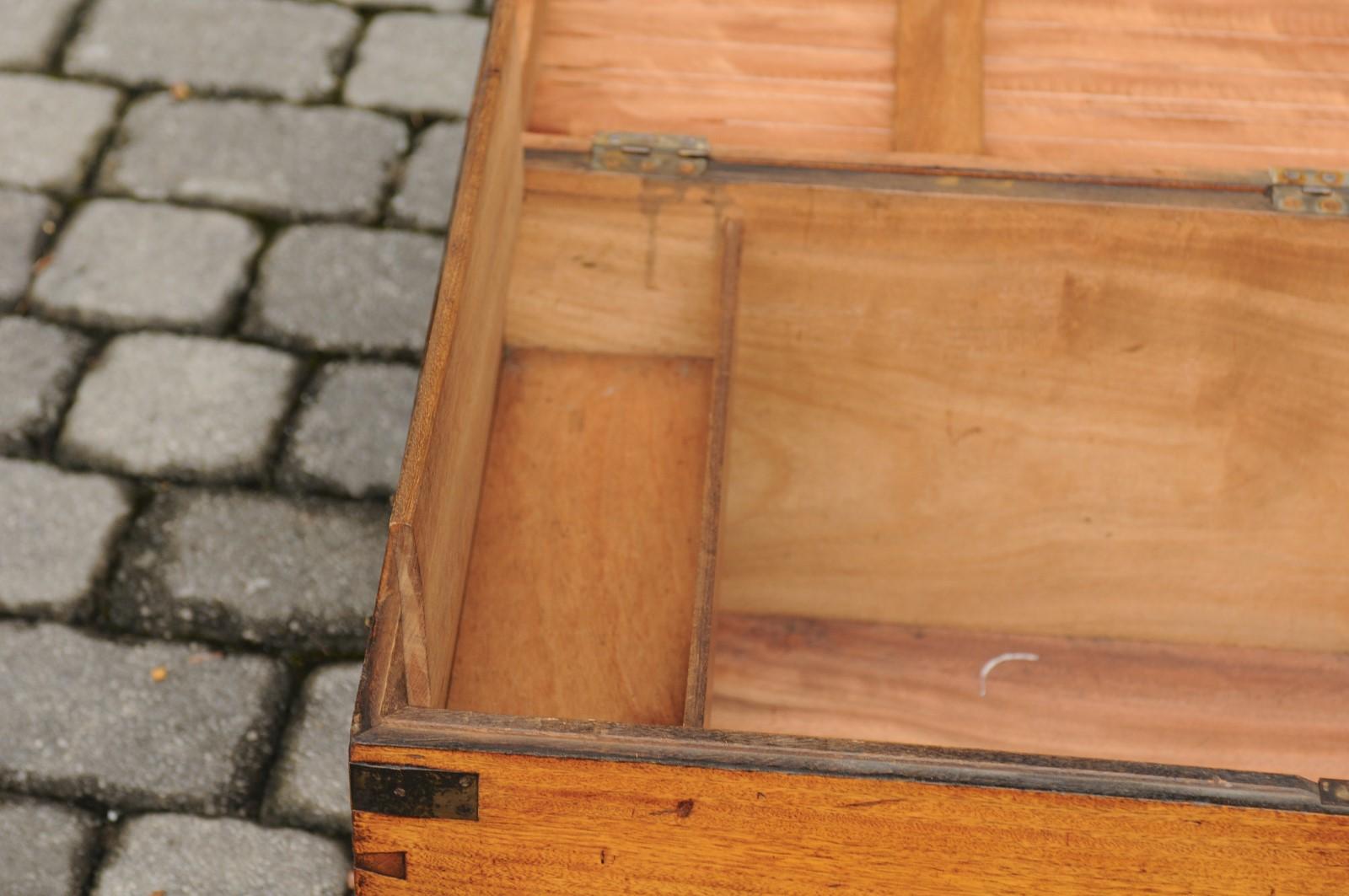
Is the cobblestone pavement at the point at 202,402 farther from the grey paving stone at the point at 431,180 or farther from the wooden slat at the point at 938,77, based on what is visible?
the wooden slat at the point at 938,77

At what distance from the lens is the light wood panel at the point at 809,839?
3.66 ft

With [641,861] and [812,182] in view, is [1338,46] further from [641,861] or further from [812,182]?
[641,861]

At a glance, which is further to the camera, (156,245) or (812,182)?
(156,245)

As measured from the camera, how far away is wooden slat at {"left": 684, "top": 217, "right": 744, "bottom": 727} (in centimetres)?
139

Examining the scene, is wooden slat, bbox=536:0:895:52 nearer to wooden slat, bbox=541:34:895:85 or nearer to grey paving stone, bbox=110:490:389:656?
wooden slat, bbox=541:34:895:85

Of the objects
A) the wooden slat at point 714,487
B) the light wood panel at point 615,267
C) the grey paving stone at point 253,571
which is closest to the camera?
the wooden slat at point 714,487

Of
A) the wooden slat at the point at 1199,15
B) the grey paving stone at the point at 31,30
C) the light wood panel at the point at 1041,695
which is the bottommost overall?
the light wood panel at the point at 1041,695

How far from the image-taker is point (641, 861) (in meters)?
1.19

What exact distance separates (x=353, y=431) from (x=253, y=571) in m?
0.32

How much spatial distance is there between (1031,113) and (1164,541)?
2.12 ft

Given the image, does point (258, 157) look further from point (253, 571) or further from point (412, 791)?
point (412, 791)

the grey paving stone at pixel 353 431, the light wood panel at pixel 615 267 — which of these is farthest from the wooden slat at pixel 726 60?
the grey paving stone at pixel 353 431

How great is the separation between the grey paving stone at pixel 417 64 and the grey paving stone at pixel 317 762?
1403 millimetres

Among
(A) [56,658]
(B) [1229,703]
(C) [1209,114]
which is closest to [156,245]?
(A) [56,658]
